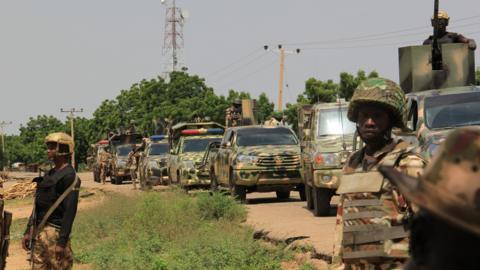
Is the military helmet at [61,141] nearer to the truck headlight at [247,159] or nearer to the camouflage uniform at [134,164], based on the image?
the truck headlight at [247,159]

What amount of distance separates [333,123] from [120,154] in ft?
94.4

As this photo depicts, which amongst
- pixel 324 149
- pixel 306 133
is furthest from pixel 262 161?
pixel 324 149

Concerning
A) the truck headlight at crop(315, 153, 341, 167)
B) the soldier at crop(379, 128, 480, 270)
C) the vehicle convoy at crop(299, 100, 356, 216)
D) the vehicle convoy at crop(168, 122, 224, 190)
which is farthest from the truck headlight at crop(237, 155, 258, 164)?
the soldier at crop(379, 128, 480, 270)

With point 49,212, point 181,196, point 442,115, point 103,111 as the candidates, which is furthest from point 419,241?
point 103,111

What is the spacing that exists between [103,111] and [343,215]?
3776 inches

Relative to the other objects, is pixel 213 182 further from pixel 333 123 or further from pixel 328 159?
pixel 328 159

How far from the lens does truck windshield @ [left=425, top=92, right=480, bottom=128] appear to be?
452 inches

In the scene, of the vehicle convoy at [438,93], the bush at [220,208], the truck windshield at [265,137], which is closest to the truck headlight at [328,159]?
the vehicle convoy at [438,93]

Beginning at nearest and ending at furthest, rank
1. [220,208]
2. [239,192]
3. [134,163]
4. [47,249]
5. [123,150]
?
1. [47,249]
2. [220,208]
3. [239,192]
4. [134,163]
5. [123,150]

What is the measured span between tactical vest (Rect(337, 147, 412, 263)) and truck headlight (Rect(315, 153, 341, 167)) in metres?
10.9

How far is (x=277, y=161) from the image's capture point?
20.0 meters

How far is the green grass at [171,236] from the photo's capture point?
454 inches

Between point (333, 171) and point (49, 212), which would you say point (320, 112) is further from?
point (49, 212)

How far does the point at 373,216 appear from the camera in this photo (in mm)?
4277
